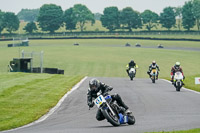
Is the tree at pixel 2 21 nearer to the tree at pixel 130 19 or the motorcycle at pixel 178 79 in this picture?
the tree at pixel 130 19

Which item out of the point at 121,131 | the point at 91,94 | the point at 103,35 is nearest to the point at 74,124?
the point at 91,94

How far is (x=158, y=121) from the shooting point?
13.5 meters

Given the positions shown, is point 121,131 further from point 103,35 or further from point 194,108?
point 103,35

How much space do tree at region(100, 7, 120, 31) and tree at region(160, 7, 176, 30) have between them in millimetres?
17256

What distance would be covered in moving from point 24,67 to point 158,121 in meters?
33.6

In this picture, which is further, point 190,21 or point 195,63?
point 190,21

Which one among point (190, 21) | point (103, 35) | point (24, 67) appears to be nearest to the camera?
point (24, 67)

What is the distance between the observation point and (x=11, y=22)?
18288 cm

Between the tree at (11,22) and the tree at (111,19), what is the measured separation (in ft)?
112

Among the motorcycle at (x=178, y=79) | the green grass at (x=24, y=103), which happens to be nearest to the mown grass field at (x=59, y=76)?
the green grass at (x=24, y=103)

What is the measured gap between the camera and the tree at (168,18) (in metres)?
181

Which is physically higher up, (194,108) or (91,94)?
(91,94)

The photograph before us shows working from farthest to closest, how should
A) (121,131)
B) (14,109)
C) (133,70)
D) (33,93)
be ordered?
(133,70) < (33,93) < (14,109) < (121,131)

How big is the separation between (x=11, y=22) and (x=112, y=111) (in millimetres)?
174386
